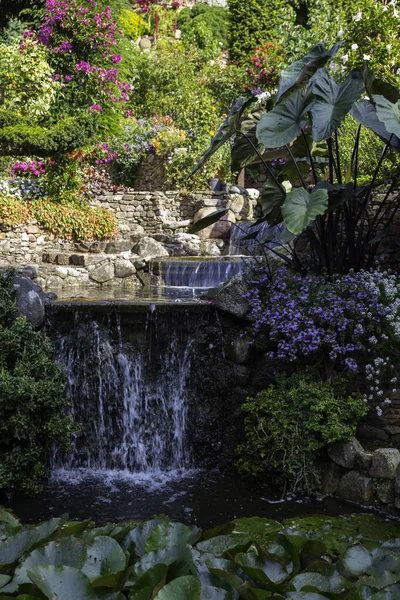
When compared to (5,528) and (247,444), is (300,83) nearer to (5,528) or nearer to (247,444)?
(247,444)

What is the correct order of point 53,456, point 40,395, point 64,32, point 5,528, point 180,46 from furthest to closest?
point 180,46 → point 64,32 → point 53,456 → point 40,395 → point 5,528

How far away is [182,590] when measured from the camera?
4.46ft

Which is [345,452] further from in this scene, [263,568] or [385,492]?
[263,568]

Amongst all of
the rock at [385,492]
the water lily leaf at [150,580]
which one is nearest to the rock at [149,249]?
the rock at [385,492]

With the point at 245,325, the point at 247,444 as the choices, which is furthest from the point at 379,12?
the point at 247,444

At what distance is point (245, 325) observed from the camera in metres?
5.80

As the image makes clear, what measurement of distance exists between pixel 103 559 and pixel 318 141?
13.5ft

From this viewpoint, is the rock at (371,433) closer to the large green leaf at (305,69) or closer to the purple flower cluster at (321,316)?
the purple flower cluster at (321,316)

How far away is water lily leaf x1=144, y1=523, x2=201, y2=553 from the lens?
1679mm

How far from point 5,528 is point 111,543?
1.31 feet

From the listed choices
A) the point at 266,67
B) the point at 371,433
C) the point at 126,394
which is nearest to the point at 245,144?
the point at 126,394

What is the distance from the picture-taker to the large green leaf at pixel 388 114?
A: 494 centimetres

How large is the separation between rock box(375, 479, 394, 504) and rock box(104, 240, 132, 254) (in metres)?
7.38

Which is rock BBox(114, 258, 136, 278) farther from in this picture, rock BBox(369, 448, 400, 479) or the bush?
rock BBox(369, 448, 400, 479)
